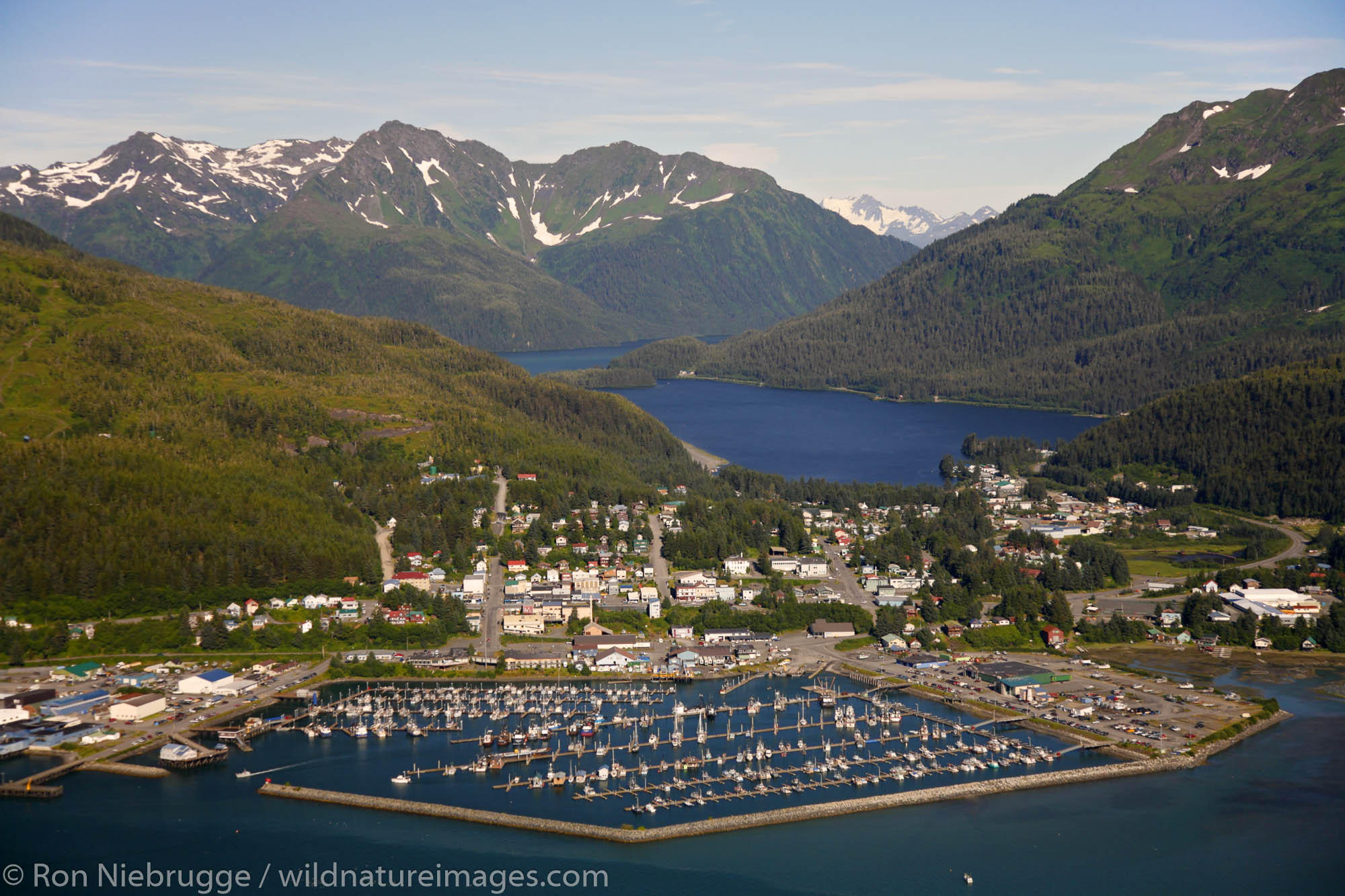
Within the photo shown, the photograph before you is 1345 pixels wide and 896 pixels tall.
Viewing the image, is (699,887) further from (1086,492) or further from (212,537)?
(1086,492)

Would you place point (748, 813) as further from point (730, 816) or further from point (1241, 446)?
point (1241, 446)

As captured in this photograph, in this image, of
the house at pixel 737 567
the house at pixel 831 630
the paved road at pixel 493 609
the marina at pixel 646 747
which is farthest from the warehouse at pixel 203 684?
the house at pixel 737 567

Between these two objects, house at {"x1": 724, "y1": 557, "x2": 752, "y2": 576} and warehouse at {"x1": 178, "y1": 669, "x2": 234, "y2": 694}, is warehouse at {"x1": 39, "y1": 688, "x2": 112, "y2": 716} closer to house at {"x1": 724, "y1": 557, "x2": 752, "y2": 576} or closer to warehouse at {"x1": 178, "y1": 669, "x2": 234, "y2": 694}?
warehouse at {"x1": 178, "y1": 669, "x2": 234, "y2": 694}

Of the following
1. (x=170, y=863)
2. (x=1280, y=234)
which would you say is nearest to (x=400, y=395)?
(x=170, y=863)

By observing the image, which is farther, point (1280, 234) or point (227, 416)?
point (1280, 234)

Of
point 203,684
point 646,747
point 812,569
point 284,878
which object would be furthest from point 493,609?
point 284,878

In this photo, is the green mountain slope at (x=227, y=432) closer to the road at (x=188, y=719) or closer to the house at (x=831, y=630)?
the road at (x=188, y=719)

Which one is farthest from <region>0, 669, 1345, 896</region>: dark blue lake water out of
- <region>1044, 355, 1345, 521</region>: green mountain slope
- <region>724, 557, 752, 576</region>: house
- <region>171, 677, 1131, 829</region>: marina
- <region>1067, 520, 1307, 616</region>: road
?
<region>1044, 355, 1345, 521</region>: green mountain slope
